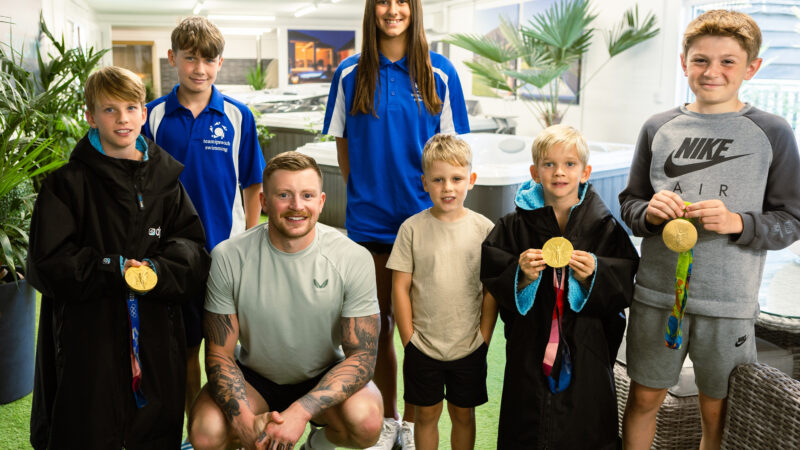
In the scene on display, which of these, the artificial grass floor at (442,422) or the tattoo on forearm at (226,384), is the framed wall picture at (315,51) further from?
the tattoo on forearm at (226,384)

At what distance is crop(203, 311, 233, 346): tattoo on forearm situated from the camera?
1826mm

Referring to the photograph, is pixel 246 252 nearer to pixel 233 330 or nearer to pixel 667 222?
pixel 233 330

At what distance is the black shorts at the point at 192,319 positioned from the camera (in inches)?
79.0

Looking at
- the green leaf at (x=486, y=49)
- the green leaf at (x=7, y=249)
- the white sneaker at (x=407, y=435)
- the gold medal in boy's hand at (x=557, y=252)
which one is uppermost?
the green leaf at (x=486, y=49)

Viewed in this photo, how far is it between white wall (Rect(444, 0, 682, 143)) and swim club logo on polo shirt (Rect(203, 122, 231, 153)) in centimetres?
595

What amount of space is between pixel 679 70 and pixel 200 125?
241 inches

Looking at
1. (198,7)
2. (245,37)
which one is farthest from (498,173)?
(245,37)

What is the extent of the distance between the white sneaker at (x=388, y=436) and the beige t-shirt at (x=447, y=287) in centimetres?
44

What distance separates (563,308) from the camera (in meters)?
1.77

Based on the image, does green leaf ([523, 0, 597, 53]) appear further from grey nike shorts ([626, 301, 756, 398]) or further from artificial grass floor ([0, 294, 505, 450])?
grey nike shorts ([626, 301, 756, 398])

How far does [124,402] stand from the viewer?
1.73 m

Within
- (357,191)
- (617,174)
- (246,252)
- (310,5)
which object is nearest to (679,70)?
(617,174)

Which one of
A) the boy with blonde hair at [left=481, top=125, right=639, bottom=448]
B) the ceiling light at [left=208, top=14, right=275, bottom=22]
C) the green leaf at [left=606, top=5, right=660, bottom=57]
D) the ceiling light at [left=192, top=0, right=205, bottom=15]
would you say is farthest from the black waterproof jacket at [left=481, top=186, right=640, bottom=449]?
the ceiling light at [left=208, top=14, right=275, bottom=22]

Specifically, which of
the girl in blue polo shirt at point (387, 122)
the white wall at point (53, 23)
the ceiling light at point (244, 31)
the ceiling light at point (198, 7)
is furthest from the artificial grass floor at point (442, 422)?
the ceiling light at point (244, 31)
